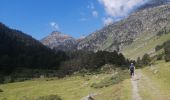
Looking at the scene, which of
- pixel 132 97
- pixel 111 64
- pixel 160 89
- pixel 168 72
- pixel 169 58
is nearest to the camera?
pixel 132 97

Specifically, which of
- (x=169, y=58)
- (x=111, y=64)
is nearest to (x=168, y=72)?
(x=169, y=58)

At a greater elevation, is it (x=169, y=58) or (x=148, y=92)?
(x=169, y=58)

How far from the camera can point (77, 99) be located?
202ft

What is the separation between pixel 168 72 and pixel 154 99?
2195 cm

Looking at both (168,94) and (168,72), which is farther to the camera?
(168,72)

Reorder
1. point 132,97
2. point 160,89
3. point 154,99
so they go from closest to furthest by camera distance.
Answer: point 154,99 → point 132,97 → point 160,89

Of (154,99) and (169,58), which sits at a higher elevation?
(169,58)

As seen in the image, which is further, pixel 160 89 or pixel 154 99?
pixel 160 89

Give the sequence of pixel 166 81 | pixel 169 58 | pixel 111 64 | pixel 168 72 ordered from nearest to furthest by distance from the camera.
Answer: pixel 166 81 < pixel 168 72 < pixel 169 58 < pixel 111 64

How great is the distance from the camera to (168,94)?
135ft

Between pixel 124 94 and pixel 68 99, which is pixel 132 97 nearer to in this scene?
pixel 124 94

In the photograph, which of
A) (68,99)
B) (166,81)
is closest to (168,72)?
(166,81)

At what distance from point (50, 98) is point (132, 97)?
17.8 metres

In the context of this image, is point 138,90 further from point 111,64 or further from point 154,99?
point 111,64
